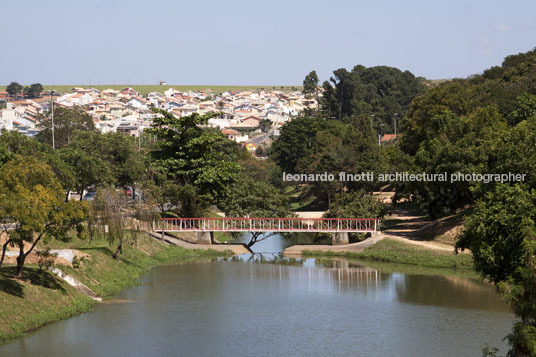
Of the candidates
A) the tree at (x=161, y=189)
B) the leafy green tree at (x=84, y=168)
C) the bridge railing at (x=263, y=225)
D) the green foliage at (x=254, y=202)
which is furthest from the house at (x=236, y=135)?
the leafy green tree at (x=84, y=168)

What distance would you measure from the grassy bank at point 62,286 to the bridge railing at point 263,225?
21.8 feet

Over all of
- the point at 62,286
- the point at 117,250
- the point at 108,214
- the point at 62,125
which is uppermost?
the point at 62,125

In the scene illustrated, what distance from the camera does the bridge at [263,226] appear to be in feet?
203

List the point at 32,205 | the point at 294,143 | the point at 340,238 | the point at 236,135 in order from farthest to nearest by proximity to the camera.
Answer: the point at 236,135, the point at 294,143, the point at 340,238, the point at 32,205

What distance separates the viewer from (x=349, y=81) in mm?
167875

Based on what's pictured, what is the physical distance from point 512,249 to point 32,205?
2041 centimetres

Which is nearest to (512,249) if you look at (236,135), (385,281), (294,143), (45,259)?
(385,281)

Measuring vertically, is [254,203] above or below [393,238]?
above

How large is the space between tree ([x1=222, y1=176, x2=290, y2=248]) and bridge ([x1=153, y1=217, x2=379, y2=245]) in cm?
80

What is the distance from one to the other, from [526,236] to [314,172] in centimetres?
5855

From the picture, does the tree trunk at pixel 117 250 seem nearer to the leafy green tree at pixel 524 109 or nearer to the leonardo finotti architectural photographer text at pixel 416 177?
the leonardo finotti architectural photographer text at pixel 416 177

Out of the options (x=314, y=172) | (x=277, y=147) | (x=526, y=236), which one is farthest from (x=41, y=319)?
(x=277, y=147)

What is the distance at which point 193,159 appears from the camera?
64500 mm

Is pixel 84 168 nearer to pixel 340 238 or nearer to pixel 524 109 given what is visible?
pixel 340 238
